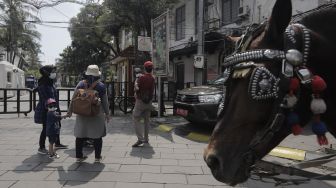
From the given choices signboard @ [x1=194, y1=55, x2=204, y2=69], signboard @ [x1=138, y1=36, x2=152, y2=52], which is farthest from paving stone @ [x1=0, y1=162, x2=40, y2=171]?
signboard @ [x1=138, y1=36, x2=152, y2=52]

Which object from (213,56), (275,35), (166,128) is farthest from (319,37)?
(213,56)

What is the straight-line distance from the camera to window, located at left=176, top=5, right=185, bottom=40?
24.0 metres

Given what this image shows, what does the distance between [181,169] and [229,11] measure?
1341 cm

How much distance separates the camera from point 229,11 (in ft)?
61.3

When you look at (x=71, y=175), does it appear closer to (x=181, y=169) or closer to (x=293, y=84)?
(x=181, y=169)

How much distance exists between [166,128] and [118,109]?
606cm

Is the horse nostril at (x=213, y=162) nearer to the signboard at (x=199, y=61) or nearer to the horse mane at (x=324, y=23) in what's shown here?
the horse mane at (x=324, y=23)

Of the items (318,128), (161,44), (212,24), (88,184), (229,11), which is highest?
(229,11)

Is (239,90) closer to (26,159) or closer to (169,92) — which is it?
(26,159)

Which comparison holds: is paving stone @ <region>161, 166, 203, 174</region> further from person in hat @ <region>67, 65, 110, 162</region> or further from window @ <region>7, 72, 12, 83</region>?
window @ <region>7, 72, 12, 83</region>

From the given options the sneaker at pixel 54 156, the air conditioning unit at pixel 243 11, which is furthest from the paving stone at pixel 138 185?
the air conditioning unit at pixel 243 11

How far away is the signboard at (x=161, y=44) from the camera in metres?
12.9

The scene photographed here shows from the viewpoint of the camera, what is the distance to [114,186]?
5.54 m

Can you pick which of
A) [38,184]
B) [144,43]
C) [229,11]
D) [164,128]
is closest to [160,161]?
[38,184]
